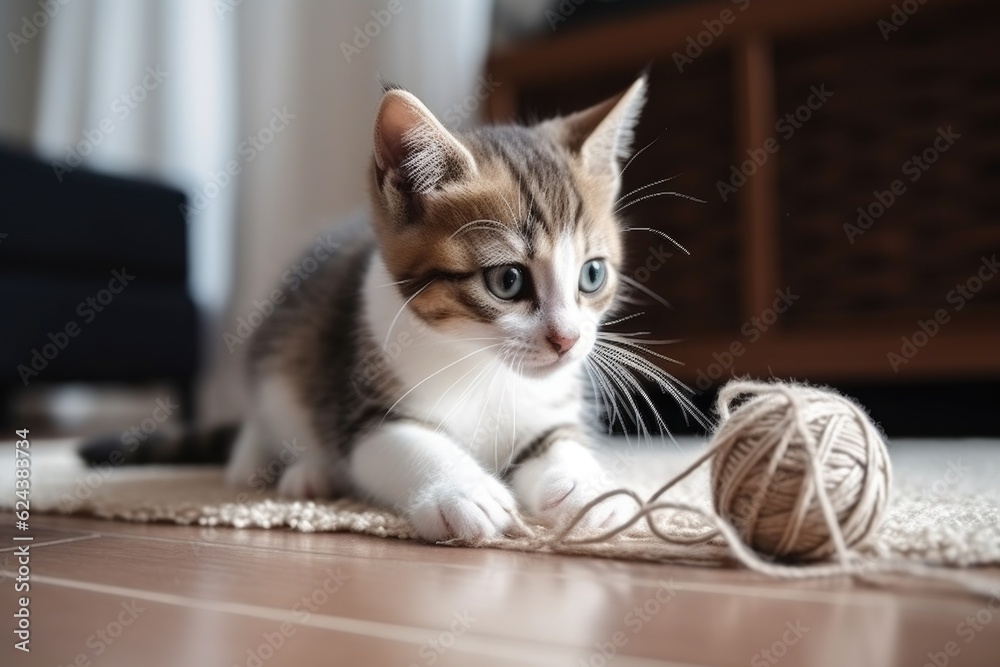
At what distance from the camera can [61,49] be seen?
162 inches

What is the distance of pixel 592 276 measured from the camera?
47.9 inches

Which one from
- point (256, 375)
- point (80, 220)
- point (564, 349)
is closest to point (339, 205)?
point (80, 220)

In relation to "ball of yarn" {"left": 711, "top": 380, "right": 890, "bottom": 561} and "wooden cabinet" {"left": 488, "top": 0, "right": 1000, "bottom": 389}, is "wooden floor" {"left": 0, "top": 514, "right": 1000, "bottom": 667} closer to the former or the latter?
"ball of yarn" {"left": 711, "top": 380, "right": 890, "bottom": 561}

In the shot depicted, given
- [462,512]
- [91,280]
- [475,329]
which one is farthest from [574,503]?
[91,280]

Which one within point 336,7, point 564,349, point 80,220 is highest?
point 336,7

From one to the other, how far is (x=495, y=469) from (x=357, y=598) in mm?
512

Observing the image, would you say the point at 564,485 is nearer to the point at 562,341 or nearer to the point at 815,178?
the point at 562,341


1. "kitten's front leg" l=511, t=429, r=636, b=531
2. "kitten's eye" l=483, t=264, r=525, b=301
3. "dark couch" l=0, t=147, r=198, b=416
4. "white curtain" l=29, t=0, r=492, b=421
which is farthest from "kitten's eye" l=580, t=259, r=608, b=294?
"dark couch" l=0, t=147, r=198, b=416

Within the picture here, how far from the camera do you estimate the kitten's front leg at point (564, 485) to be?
1019 millimetres

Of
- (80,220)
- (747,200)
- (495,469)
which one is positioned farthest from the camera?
(80,220)

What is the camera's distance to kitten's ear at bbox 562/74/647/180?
1307 millimetres

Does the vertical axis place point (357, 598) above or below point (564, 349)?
Answer: below

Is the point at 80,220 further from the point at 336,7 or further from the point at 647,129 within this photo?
the point at 647,129

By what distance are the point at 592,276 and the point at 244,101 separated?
2.55 metres
